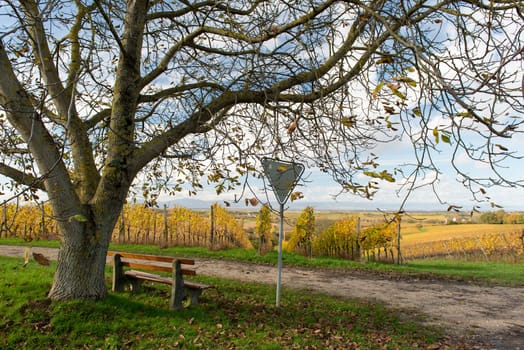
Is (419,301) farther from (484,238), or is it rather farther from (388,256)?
(484,238)

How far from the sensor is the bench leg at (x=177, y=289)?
633 cm

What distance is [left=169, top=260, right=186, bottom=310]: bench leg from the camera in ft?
20.8

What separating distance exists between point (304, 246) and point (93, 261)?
37.5 feet

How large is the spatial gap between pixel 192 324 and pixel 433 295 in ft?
20.4

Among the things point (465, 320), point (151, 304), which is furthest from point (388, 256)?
point (151, 304)

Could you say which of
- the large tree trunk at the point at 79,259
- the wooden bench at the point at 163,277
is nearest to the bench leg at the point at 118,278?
the wooden bench at the point at 163,277

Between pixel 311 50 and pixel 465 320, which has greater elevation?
pixel 311 50

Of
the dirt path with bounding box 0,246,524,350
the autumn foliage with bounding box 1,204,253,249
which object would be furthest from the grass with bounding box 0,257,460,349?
the autumn foliage with bounding box 1,204,253,249

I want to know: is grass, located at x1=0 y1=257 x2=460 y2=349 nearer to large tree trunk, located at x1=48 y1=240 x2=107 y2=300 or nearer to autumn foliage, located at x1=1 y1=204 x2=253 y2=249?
large tree trunk, located at x1=48 y1=240 x2=107 y2=300

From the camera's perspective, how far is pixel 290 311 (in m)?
6.85

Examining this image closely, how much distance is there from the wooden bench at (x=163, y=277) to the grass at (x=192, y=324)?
0.21 m

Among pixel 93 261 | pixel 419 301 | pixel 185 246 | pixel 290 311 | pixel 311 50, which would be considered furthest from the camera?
pixel 185 246

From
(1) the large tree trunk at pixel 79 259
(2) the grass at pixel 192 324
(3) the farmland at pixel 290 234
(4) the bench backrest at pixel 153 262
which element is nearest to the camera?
(2) the grass at pixel 192 324

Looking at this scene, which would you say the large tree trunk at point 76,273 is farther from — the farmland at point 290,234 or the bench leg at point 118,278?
the farmland at point 290,234
